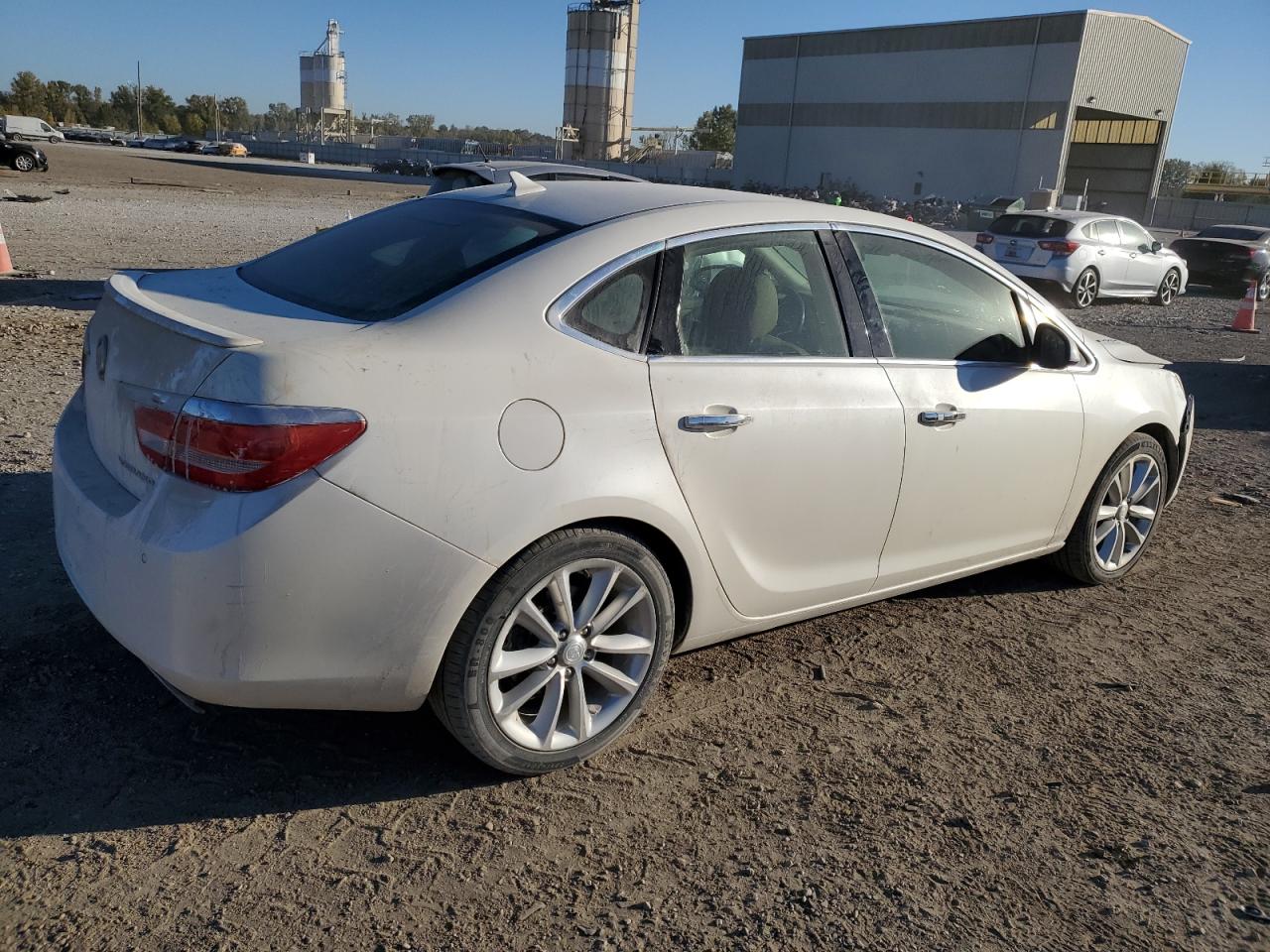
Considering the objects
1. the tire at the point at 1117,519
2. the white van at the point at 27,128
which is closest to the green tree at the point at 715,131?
the white van at the point at 27,128

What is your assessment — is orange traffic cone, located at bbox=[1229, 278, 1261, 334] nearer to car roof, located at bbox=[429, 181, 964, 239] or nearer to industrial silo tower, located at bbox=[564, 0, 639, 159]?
car roof, located at bbox=[429, 181, 964, 239]

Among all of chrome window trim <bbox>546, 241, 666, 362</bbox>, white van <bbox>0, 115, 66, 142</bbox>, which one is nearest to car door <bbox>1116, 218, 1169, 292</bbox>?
chrome window trim <bbox>546, 241, 666, 362</bbox>

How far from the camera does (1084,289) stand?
17.4 metres

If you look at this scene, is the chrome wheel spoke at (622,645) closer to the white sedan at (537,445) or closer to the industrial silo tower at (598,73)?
the white sedan at (537,445)

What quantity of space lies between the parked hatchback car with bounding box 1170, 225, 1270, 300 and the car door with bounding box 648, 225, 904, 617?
21.5 meters

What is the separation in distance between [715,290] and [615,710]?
1.37 m

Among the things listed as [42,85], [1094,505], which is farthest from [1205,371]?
[42,85]

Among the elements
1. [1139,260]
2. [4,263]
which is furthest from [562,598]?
[1139,260]

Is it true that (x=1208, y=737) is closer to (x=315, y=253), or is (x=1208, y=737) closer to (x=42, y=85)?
(x=315, y=253)

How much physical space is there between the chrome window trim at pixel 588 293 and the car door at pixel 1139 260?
17.2 m

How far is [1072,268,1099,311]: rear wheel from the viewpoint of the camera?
17172 millimetres

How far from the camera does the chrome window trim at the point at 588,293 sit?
295 centimetres

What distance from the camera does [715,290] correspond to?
11.0 ft

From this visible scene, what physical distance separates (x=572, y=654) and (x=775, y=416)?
100cm
